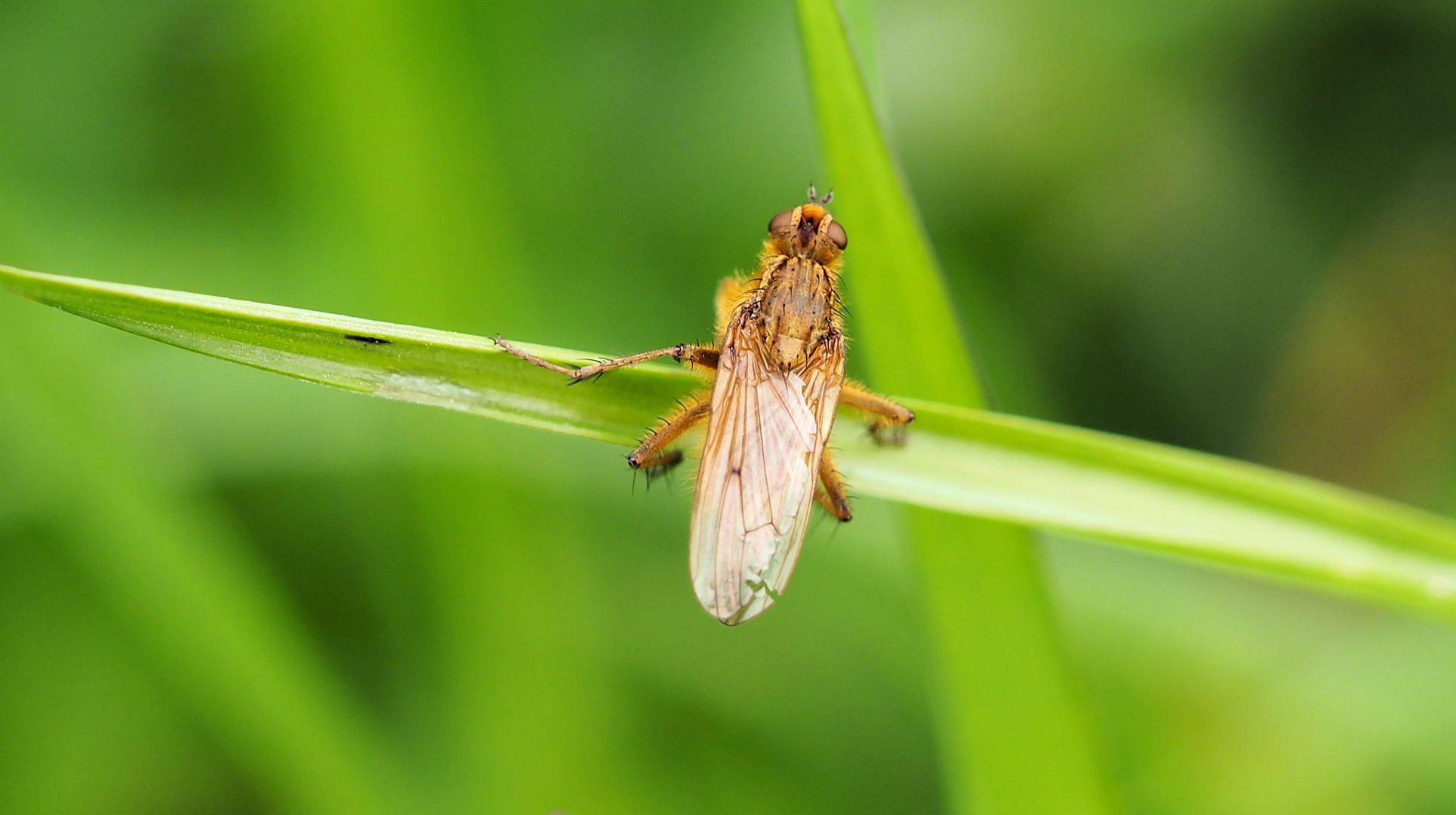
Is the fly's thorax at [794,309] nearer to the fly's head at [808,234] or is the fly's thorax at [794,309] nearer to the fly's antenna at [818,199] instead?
the fly's head at [808,234]

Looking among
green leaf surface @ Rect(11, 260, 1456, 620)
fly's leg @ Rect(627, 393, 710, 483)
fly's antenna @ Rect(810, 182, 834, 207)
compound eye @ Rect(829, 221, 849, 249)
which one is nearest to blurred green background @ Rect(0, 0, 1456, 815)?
fly's antenna @ Rect(810, 182, 834, 207)

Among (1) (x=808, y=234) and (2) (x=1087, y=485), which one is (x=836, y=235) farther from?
(2) (x=1087, y=485)

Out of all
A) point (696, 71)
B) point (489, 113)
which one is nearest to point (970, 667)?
point (489, 113)

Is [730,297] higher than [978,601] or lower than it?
higher

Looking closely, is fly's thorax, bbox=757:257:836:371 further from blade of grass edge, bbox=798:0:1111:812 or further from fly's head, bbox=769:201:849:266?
blade of grass edge, bbox=798:0:1111:812

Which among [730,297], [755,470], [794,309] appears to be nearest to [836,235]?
[794,309]

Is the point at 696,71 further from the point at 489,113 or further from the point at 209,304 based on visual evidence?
the point at 209,304

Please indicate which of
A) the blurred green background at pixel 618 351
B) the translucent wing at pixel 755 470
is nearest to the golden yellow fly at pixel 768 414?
the translucent wing at pixel 755 470
